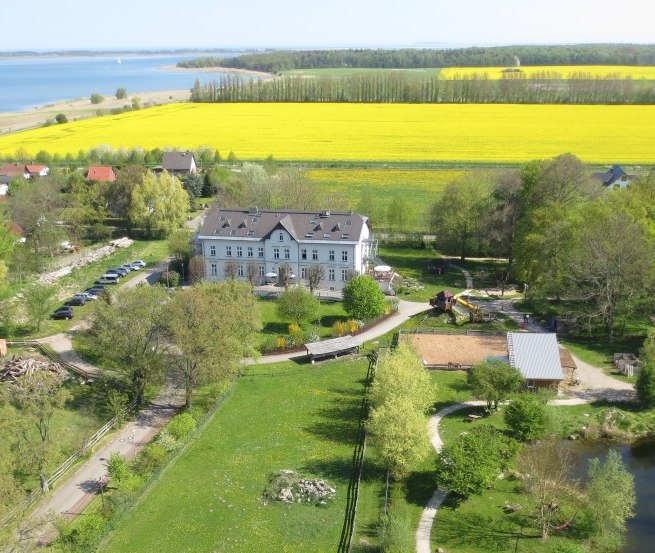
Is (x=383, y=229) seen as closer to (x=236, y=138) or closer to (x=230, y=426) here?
(x=230, y=426)

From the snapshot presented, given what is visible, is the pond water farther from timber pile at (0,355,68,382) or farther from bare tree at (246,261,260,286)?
bare tree at (246,261,260,286)

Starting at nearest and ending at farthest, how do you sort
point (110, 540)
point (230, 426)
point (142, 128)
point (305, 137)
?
1. point (110, 540)
2. point (230, 426)
3. point (305, 137)
4. point (142, 128)

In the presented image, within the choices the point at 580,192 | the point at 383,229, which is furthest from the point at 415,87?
the point at 580,192

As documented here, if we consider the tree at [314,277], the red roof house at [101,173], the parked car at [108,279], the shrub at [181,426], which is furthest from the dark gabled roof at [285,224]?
the red roof house at [101,173]

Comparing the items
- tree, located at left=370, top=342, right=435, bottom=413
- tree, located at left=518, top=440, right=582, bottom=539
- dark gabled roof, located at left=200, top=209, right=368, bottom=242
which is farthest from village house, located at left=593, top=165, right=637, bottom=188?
tree, located at left=518, top=440, right=582, bottom=539

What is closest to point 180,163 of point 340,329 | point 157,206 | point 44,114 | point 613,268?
point 157,206

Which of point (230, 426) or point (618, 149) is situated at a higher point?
point (618, 149)
